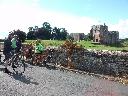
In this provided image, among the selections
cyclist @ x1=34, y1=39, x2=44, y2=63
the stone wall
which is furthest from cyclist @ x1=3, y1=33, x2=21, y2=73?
the stone wall

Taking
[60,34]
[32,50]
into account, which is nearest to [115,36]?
[60,34]

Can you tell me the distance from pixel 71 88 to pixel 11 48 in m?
5.91

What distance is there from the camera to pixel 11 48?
59.3ft

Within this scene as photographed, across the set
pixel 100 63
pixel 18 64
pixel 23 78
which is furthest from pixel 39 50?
pixel 23 78

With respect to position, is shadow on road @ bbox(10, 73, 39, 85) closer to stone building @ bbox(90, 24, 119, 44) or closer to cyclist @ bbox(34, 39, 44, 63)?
cyclist @ bbox(34, 39, 44, 63)

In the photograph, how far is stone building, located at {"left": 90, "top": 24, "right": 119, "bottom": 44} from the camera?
131 m

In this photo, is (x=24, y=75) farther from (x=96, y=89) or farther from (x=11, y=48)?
(x=96, y=89)

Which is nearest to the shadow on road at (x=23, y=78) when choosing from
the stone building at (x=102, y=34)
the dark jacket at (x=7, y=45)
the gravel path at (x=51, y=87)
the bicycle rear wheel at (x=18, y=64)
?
the gravel path at (x=51, y=87)

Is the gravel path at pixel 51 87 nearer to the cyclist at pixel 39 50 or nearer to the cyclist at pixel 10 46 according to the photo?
the cyclist at pixel 10 46

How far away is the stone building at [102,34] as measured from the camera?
13112 centimetres

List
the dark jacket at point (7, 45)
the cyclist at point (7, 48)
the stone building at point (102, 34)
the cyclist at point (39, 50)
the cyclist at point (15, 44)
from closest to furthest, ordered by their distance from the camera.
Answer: the cyclist at point (7, 48) → the dark jacket at point (7, 45) → the cyclist at point (15, 44) → the cyclist at point (39, 50) → the stone building at point (102, 34)

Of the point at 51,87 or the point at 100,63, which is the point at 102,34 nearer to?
the point at 100,63

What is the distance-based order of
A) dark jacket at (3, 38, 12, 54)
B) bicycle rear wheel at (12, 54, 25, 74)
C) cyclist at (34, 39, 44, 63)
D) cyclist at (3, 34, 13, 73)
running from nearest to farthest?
bicycle rear wheel at (12, 54, 25, 74) < cyclist at (3, 34, 13, 73) < dark jacket at (3, 38, 12, 54) < cyclist at (34, 39, 44, 63)

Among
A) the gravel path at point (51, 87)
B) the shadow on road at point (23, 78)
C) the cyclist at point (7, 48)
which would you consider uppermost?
the cyclist at point (7, 48)
